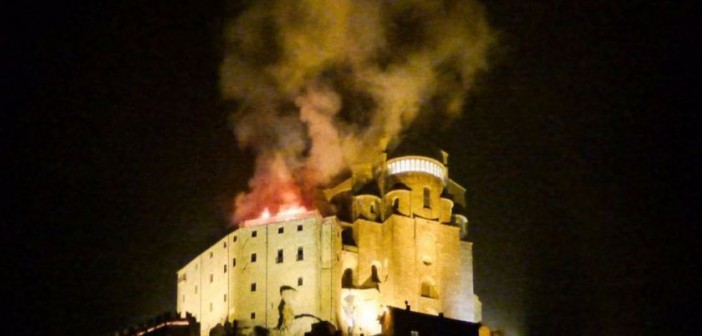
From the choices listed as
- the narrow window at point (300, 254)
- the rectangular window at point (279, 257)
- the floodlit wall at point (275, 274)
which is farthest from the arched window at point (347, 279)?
the rectangular window at point (279, 257)

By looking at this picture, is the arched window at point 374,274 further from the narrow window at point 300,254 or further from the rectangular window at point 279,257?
the rectangular window at point 279,257

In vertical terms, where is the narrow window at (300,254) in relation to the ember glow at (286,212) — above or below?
below

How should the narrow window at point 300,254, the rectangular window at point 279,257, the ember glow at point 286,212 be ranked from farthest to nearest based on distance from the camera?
1. the ember glow at point 286,212
2. the rectangular window at point 279,257
3. the narrow window at point 300,254

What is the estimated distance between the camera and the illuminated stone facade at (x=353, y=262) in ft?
294

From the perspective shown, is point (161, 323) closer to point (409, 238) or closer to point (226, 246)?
point (226, 246)

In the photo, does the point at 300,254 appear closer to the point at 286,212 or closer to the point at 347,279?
the point at 347,279

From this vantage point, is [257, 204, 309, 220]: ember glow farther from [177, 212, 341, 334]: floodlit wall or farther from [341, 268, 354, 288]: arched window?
[341, 268, 354, 288]: arched window

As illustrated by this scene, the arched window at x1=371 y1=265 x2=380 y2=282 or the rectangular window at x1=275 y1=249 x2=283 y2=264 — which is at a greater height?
the rectangular window at x1=275 y1=249 x2=283 y2=264

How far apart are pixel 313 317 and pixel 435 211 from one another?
15086mm

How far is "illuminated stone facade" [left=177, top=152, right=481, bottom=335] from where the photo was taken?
8969 cm

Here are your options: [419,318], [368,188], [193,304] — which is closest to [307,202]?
[368,188]

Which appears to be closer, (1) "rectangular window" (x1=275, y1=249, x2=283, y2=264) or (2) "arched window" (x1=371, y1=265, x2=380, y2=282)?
(1) "rectangular window" (x1=275, y1=249, x2=283, y2=264)

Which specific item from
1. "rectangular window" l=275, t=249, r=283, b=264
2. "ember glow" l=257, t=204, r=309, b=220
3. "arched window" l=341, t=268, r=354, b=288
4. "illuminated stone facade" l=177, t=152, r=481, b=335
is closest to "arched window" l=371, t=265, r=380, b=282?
"illuminated stone facade" l=177, t=152, r=481, b=335

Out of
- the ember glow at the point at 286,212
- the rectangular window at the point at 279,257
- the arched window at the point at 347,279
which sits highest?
the ember glow at the point at 286,212
